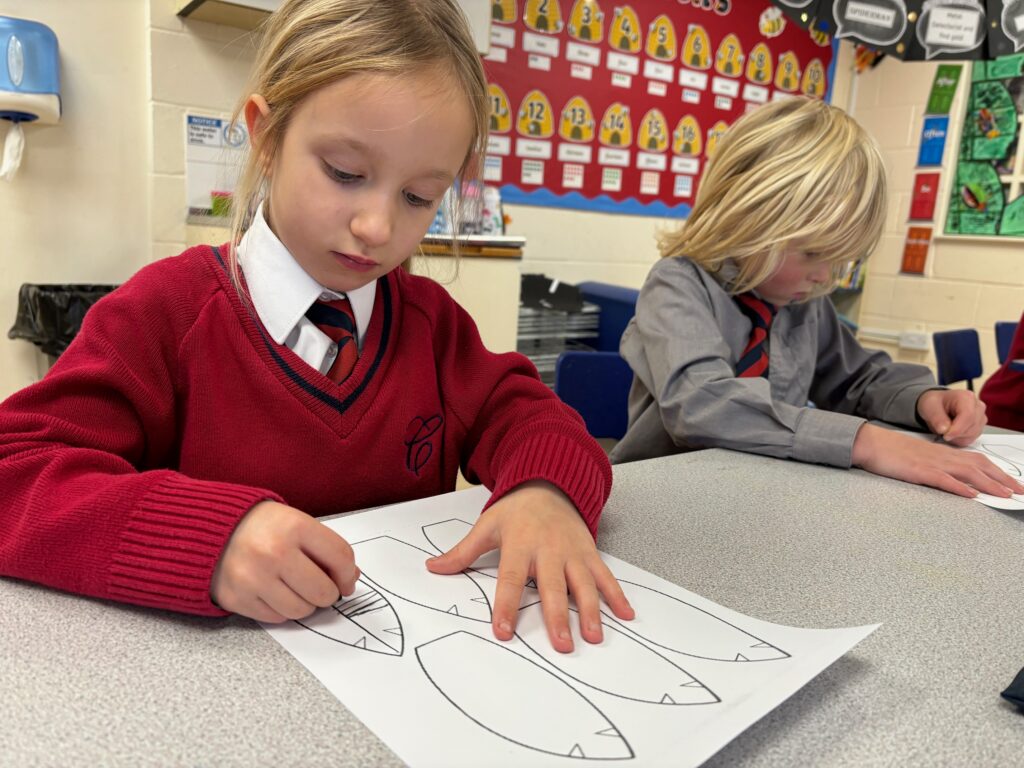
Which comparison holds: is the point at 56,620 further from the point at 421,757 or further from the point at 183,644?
the point at 421,757

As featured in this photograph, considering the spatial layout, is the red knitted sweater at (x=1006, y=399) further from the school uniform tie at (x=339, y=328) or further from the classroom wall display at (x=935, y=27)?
the school uniform tie at (x=339, y=328)

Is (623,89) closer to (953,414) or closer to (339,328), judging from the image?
(953,414)

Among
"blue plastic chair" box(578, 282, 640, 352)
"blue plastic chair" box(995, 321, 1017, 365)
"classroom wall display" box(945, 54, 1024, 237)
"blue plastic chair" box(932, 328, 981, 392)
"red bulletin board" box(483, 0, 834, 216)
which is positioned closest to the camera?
"blue plastic chair" box(932, 328, 981, 392)

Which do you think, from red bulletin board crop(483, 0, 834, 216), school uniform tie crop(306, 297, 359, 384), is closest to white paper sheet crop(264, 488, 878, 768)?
school uniform tie crop(306, 297, 359, 384)

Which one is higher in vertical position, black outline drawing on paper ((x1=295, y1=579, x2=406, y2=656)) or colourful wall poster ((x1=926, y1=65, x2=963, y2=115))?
colourful wall poster ((x1=926, y1=65, x2=963, y2=115))

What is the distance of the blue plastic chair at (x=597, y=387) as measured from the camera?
1138 mm

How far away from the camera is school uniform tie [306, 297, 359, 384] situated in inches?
25.7

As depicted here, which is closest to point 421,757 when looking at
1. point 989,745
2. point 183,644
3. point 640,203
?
point 183,644

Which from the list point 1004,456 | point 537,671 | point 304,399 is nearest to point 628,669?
point 537,671

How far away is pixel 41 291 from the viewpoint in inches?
61.2

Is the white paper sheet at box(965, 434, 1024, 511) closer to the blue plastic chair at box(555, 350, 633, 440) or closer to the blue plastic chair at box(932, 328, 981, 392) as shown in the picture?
the blue plastic chair at box(555, 350, 633, 440)

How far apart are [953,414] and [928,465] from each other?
0.86ft

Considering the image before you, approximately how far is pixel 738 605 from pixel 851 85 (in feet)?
10.3

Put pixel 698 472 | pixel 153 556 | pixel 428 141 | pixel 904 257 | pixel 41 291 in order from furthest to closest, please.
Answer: pixel 904 257
pixel 41 291
pixel 698 472
pixel 428 141
pixel 153 556
